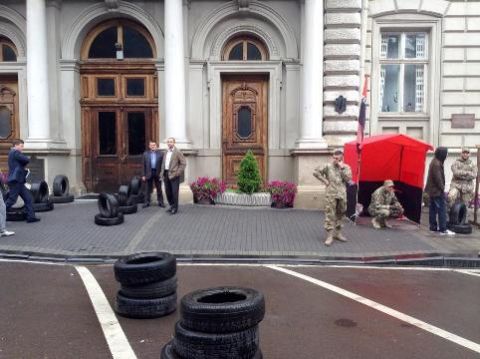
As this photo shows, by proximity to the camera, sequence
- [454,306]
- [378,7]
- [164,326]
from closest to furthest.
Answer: [164,326] < [454,306] < [378,7]

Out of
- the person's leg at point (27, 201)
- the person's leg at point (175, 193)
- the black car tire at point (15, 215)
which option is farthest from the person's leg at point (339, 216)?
the black car tire at point (15, 215)

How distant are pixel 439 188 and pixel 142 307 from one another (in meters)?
7.32

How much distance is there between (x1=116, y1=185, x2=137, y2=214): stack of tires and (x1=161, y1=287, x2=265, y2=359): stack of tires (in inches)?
320

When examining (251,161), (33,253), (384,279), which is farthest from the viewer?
(251,161)

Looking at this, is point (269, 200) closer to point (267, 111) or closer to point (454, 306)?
point (267, 111)

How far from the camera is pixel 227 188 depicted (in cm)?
1421

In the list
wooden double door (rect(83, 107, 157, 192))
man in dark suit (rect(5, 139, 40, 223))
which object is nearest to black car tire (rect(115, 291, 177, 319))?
man in dark suit (rect(5, 139, 40, 223))

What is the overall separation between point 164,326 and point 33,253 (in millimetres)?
4383

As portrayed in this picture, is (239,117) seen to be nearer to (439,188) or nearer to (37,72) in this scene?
(37,72)

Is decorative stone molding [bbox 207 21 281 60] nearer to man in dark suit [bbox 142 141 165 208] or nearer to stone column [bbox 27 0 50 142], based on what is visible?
man in dark suit [bbox 142 141 165 208]

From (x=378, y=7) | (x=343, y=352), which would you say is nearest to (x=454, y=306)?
(x=343, y=352)

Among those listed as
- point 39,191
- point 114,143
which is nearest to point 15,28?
point 114,143

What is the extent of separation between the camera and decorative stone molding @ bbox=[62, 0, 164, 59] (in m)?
14.6

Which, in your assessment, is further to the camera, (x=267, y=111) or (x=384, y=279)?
(x=267, y=111)
